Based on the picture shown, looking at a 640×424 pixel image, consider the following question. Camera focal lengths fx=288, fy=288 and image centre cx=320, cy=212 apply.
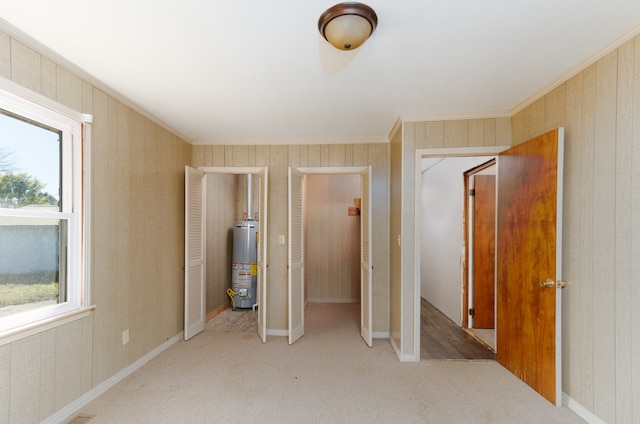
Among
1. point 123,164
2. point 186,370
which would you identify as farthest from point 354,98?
point 186,370

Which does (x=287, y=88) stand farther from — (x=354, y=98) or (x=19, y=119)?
(x=19, y=119)

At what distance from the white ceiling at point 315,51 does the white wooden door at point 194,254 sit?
884 mm

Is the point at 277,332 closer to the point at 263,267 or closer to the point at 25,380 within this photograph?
the point at 263,267

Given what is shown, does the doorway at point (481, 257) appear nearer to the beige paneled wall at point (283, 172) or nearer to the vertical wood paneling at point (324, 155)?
the beige paneled wall at point (283, 172)

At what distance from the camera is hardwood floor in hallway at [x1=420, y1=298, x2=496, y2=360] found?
290 centimetres

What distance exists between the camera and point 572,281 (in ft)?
6.63

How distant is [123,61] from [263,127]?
1424 mm

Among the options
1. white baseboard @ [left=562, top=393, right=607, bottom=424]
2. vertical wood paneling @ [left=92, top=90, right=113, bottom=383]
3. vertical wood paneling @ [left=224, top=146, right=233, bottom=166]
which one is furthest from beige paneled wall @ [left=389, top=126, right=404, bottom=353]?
vertical wood paneling @ [left=92, top=90, right=113, bottom=383]

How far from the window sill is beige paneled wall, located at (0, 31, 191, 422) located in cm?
3

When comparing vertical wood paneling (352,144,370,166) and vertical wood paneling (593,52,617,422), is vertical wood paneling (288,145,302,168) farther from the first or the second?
vertical wood paneling (593,52,617,422)

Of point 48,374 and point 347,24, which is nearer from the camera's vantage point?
point 347,24

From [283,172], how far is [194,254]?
1435 mm

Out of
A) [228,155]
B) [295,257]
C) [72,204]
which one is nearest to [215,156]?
[228,155]

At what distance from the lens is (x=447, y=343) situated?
3201 mm
